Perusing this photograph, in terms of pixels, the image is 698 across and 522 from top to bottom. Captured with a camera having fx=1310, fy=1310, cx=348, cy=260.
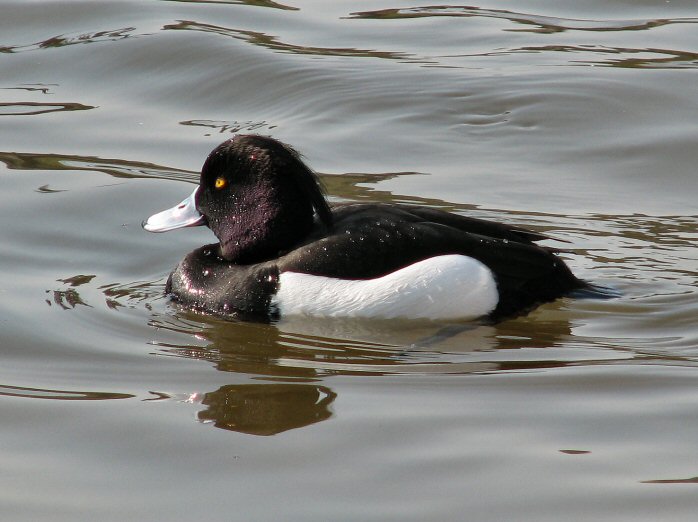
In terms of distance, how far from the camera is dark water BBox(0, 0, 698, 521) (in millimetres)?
4199

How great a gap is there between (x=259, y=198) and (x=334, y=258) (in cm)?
59

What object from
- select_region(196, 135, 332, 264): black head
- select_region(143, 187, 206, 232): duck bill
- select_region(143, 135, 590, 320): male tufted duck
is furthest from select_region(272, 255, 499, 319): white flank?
select_region(143, 187, 206, 232): duck bill

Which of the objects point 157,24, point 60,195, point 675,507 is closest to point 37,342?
point 60,195

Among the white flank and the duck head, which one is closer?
the white flank

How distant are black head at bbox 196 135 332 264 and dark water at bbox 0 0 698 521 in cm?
49

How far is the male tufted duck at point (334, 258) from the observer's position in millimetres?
5828

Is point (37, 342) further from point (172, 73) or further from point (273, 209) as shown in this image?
point (172, 73)

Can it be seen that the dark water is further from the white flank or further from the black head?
the black head

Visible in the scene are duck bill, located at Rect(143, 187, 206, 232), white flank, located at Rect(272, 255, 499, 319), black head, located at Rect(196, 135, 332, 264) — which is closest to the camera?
white flank, located at Rect(272, 255, 499, 319)

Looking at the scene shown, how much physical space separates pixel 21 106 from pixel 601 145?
409 cm

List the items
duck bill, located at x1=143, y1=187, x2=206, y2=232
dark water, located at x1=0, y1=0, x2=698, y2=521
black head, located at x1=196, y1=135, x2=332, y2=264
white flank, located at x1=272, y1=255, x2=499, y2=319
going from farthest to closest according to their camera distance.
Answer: duck bill, located at x1=143, y1=187, x2=206, y2=232 < black head, located at x1=196, y1=135, x2=332, y2=264 < white flank, located at x1=272, y1=255, x2=499, y2=319 < dark water, located at x1=0, y1=0, x2=698, y2=521

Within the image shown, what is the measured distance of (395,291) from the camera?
229 inches

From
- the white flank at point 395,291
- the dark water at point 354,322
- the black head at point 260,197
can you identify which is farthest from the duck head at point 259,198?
the dark water at point 354,322

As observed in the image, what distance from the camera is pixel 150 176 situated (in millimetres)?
8078
